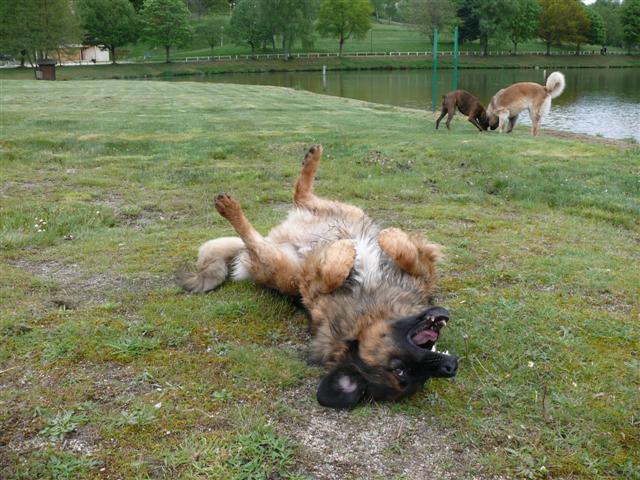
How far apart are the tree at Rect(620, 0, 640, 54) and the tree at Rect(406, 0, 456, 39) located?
3013cm

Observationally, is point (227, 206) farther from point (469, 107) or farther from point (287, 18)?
point (287, 18)

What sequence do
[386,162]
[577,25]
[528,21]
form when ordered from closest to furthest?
[386,162]
[528,21]
[577,25]

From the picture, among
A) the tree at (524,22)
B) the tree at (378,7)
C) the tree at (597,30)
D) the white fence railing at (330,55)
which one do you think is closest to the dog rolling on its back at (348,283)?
the white fence railing at (330,55)

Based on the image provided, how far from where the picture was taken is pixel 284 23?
3216 inches

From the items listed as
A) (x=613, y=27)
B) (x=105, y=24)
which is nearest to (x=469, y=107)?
(x=105, y=24)

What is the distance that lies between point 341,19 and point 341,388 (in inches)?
3768

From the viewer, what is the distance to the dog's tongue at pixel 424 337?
131 inches

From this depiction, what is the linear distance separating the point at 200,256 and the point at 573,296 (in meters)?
3.27

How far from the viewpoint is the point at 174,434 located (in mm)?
2875

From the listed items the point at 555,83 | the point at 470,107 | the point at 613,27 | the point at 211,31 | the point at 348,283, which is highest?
the point at 613,27

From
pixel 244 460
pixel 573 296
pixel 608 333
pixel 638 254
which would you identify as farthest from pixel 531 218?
pixel 244 460

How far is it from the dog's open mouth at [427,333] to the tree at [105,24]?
85.8 m

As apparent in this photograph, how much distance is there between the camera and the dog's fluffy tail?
1673cm

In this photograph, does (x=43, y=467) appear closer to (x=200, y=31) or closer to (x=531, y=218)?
(x=531, y=218)
